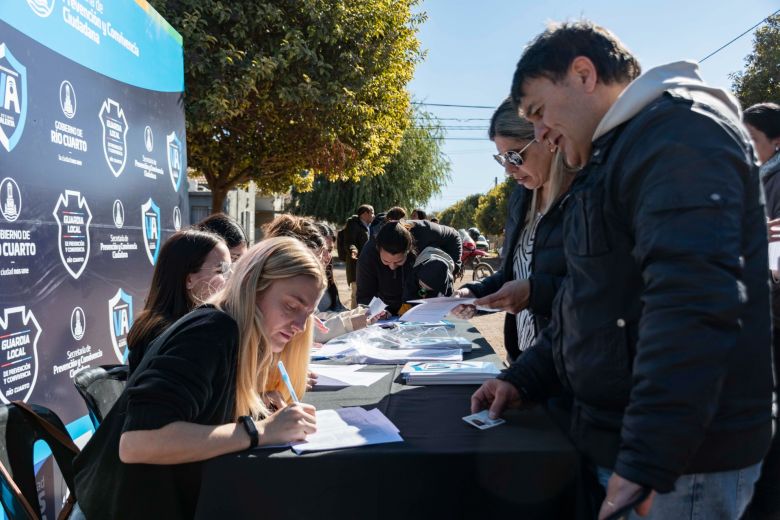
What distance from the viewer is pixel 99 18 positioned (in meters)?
2.98

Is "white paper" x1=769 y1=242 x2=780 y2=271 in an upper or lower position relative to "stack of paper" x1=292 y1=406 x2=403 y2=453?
upper

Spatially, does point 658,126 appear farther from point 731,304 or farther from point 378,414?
point 378,414

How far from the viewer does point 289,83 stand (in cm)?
775

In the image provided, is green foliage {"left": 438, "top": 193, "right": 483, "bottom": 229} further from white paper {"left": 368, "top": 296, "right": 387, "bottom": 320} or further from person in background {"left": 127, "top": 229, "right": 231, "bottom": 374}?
person in background {"left": 127, "top": 229, "right": 231, "bottom": 374}

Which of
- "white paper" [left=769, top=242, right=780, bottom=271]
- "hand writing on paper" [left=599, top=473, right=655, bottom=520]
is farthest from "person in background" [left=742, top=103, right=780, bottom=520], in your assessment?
"hand writing on paper" [left=599, top=473, right=655, bottom=520]

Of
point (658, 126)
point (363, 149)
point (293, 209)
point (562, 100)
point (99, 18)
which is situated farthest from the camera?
point (293, 209)

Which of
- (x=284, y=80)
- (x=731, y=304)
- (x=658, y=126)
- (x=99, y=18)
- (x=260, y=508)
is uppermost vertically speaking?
(x=284, y=80)

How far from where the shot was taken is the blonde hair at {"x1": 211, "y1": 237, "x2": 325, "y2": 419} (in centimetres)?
155

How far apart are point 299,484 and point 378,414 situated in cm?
34

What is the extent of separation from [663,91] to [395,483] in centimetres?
103

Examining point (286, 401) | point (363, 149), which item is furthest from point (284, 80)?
point (286, 401)

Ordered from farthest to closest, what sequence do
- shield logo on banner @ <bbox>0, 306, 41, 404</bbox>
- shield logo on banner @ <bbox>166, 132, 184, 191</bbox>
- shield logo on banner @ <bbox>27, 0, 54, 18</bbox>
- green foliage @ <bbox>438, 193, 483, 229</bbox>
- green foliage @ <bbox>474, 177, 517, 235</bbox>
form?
green foliage @ <bbox>438, 193, 483, 229</bbox>
green foliage @ <bbox>474, 177, 517, 235</bbox>
shield logo on banner @ <bbox>166, 132, 184, 191</bbox>
shield logo on banner @ <bbox>27, 0, 54, 18</bbox>
shield logo on banner @ <bbox>0, 306, 41, 404</bbox>

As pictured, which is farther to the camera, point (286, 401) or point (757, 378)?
point (286, 401)

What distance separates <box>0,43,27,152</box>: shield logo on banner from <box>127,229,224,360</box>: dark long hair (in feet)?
2.17
